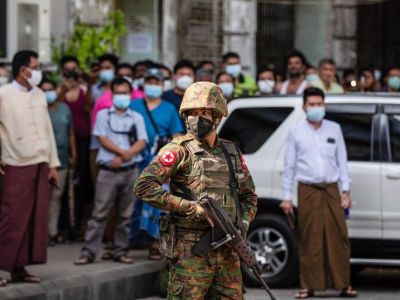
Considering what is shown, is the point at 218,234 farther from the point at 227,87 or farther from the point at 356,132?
the point at 227,87

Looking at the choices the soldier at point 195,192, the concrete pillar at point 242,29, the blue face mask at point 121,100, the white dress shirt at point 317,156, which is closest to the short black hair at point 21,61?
the blue face mask at point 121,100

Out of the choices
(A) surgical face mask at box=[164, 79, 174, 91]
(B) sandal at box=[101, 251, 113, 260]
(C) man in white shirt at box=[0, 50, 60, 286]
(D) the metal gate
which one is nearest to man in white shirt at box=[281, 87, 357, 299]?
(B) sandal at box=[101, 251, 113, 260]

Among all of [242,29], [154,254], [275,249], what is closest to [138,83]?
[154,254]

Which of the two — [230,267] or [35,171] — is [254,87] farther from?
[230,267]

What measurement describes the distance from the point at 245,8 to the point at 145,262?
7826 mm

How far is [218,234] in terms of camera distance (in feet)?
25.2

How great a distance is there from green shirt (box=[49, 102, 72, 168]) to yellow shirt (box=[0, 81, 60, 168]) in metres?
2.62

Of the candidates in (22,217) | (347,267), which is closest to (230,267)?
(22,217)

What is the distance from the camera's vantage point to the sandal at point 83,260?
474 inches

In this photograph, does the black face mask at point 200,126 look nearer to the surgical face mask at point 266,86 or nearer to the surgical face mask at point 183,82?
the surgical face mask at point 183,82

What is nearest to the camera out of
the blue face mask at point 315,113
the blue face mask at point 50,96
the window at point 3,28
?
the blue face mask at point 315,113

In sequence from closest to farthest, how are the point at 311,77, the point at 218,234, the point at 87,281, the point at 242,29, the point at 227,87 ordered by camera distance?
the point at 218,234
the point at 87,281
the point at 227,87
the point at 311,77
the point at 242,29

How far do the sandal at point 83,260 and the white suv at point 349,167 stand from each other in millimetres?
1475

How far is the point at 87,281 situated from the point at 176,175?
Answer: 11.8 ft
